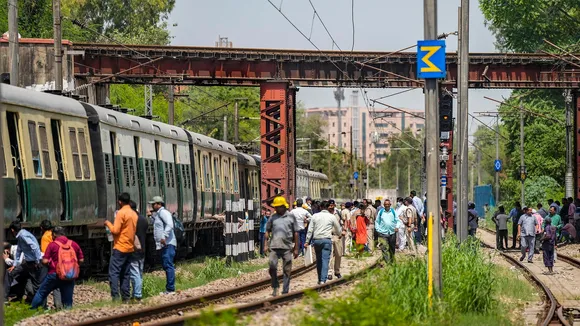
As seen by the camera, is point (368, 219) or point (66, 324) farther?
point (368, 219)

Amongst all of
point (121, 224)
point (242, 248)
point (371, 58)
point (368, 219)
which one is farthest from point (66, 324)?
point (371, 58)

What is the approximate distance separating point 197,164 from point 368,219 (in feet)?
16.6

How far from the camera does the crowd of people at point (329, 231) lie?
62.5ft

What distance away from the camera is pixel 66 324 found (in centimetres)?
1563

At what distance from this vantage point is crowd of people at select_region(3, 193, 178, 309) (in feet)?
55.8

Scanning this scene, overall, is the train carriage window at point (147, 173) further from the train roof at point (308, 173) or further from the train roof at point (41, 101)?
the train roof at point (308, 173)

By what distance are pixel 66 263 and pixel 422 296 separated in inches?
193

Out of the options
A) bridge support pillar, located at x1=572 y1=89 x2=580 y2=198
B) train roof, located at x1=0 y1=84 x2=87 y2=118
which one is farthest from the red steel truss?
train roof, located at x1=0 y1=84 x2=87 y2=118

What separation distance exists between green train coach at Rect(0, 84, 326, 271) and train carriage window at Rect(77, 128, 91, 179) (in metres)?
0.02

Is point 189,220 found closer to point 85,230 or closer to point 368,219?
point 368,219

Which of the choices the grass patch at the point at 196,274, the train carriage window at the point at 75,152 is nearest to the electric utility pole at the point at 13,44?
the grass patch at the point at 196,274

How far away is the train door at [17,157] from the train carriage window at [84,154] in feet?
10.3

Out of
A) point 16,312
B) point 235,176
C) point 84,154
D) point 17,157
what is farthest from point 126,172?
point 235,176

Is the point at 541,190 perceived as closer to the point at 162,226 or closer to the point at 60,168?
the point at 60,168
